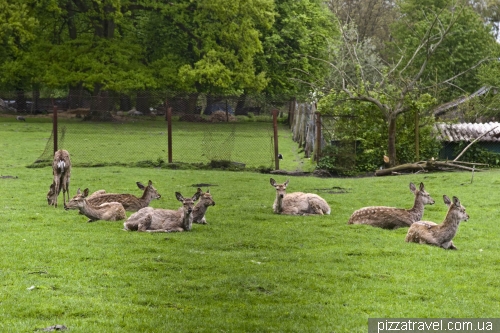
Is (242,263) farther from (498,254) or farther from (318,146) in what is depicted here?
(318,146)

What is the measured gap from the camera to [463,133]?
26812mm

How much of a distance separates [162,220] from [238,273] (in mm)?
3529

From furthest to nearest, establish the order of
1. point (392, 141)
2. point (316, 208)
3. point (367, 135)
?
1. point (367, 135)
2. point (392, 141)
3. point (316, 208)

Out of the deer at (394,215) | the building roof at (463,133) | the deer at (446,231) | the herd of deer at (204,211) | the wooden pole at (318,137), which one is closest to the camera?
the deer at (446,231)

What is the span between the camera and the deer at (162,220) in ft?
43.5

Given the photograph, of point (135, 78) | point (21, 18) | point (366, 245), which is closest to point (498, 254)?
point (366, 245)

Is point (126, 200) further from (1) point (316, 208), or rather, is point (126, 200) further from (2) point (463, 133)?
(2) point (463, 133)

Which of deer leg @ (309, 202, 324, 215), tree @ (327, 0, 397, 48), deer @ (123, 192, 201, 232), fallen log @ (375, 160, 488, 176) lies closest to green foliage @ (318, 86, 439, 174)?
fallen log @ (375, 160, 488, 176)

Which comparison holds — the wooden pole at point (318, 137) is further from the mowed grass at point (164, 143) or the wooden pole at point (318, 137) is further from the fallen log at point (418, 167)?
the fallen log at point (418, 167)

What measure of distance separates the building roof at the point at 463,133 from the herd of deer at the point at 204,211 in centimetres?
1157

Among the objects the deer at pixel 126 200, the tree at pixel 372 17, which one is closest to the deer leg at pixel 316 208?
the deer at pixel 126 200

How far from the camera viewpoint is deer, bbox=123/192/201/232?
1327 centimetres

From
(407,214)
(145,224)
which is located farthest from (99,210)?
(407,214)

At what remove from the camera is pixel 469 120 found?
36219 mm
